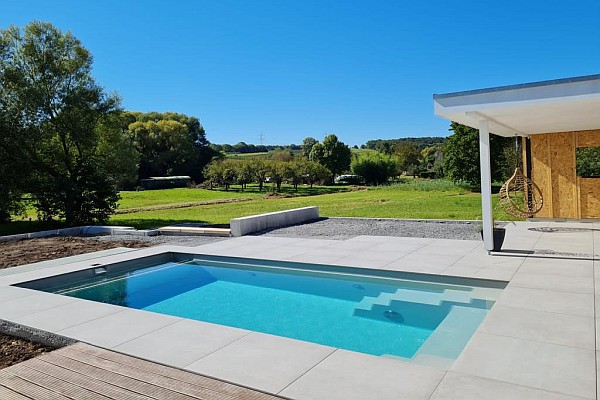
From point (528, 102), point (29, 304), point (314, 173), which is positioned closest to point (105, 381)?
point (29, 304)

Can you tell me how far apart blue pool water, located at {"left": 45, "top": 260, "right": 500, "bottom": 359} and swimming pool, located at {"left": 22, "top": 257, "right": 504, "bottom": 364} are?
0.04 feet

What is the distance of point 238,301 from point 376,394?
3.64m

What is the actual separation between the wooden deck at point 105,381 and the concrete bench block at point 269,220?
7420 millimetres

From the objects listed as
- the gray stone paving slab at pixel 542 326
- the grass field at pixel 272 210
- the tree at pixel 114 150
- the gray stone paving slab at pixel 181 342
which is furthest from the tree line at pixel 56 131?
Answer: the gray stone paving slab at pixel 542 326

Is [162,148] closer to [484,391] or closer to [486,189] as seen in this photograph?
[486,189]

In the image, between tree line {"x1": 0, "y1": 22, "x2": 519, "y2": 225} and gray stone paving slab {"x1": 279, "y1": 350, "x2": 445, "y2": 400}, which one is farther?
tree line {"x1": 0, "y1": 22, "x2": 519, "y2": 225}

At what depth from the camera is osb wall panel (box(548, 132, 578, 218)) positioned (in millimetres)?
11430

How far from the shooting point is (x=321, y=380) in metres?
3.05

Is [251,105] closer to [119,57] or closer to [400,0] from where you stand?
[119,57]

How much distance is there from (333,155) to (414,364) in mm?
48566

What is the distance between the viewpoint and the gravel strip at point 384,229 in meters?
10.1

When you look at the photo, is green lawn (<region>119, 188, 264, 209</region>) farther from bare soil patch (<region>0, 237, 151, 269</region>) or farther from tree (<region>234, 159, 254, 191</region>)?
bare soil patch (<region>0, 237, 151, 269</region>)

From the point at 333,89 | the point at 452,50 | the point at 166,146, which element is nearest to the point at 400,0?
the point at 452,50

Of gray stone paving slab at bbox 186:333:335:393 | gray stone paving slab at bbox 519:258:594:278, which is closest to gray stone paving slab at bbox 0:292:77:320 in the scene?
gray stone paving slab at bbox 186:333:335:393
